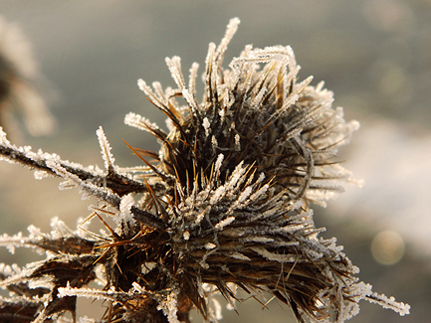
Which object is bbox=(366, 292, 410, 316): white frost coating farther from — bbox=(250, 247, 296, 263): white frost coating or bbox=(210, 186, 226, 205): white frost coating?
bbox=(210, 186, 226, 205): white frost coating

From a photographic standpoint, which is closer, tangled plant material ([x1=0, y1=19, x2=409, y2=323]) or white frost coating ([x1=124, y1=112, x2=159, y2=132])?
tangled plant material ([x1=0, y1=19, x2=409, y2=323])

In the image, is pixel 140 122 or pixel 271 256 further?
pixel 140 122

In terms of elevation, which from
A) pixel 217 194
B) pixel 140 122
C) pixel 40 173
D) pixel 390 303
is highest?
pixel 140 122

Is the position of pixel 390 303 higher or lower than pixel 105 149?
lower

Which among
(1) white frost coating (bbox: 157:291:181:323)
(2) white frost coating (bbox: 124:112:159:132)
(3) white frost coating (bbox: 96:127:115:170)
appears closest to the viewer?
(1) white frost coating (bbox: 157:291:181:323)

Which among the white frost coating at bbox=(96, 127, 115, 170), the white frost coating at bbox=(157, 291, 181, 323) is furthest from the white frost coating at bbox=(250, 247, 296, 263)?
the white frost coating at bbox=(96, 127, 115, 170)

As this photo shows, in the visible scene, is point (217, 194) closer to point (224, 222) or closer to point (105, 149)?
point (224, 222)

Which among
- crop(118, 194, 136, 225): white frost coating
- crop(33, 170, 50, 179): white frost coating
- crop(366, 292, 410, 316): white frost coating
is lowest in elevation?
crop(366, 292, 410, 316): white frost coating

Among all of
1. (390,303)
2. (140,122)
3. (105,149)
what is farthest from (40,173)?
(390,303)

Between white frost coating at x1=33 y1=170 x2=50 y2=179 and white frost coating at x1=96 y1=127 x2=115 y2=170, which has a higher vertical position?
white frost coating at x1=96 y1=127 x2=115 y2=170
